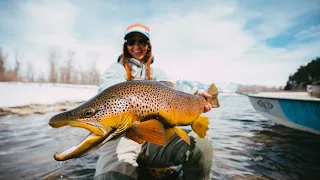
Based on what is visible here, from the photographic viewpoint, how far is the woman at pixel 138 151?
8.50 feet

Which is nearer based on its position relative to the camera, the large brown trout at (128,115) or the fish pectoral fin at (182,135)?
the large brown trout at (128,115)

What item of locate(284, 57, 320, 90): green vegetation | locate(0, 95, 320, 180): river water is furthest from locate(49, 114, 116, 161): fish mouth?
locate(284, 57, 320, 90): green vegetation

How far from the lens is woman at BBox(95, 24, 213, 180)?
2590mm

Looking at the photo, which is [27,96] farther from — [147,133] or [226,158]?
[147,133]

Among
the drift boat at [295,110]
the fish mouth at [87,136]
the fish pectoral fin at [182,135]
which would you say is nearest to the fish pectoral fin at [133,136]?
the fish mouth at [87,136]

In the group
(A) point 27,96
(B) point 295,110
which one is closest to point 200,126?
(B) point 295,110

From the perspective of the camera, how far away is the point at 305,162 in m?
4.45

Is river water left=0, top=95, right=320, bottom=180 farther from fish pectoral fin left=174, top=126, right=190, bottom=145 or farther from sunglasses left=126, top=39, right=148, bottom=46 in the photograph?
sunglasses left=126, top=39, right=148, bottom=46

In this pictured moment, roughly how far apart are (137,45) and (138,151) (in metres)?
1.70

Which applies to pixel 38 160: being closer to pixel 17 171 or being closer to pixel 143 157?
pixel 17 171

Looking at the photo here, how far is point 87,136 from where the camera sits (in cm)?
153

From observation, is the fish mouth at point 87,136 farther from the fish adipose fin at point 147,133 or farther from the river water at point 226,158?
the river water at point 226,158

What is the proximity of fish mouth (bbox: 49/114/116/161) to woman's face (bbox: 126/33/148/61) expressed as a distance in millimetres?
2101

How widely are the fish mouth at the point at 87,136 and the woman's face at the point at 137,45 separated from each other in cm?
210
